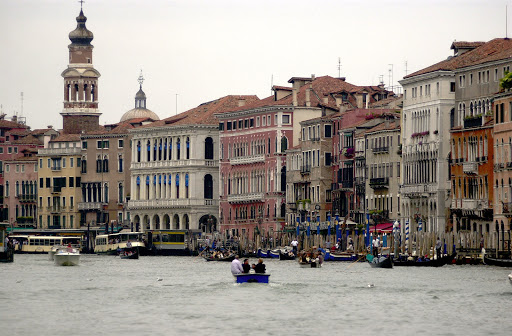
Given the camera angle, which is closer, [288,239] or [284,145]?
[288,239]

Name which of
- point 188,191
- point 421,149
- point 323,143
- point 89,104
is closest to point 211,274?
point 421,149

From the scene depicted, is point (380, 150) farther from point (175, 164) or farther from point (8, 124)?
point (8, 124)

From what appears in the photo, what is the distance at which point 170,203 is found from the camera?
155250 millimetres

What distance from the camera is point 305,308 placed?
221 feet

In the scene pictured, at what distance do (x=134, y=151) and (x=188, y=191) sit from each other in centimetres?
831

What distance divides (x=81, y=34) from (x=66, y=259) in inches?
2550

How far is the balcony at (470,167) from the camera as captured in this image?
10612 cm

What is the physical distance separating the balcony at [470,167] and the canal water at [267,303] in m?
10.3

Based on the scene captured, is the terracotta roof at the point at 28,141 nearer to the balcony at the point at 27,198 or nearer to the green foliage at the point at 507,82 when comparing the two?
the balcony at the point at 27,198

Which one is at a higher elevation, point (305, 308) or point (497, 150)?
point (497, 150)

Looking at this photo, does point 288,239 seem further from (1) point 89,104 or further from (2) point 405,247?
(1) point 89,104

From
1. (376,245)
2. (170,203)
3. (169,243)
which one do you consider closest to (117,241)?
(169,243)

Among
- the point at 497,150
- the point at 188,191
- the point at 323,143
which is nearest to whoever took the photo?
the point at 497,150

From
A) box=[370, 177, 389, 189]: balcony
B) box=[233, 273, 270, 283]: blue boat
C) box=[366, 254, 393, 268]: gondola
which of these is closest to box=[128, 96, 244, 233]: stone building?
box=[370, 177, 389, 189]: balcony
